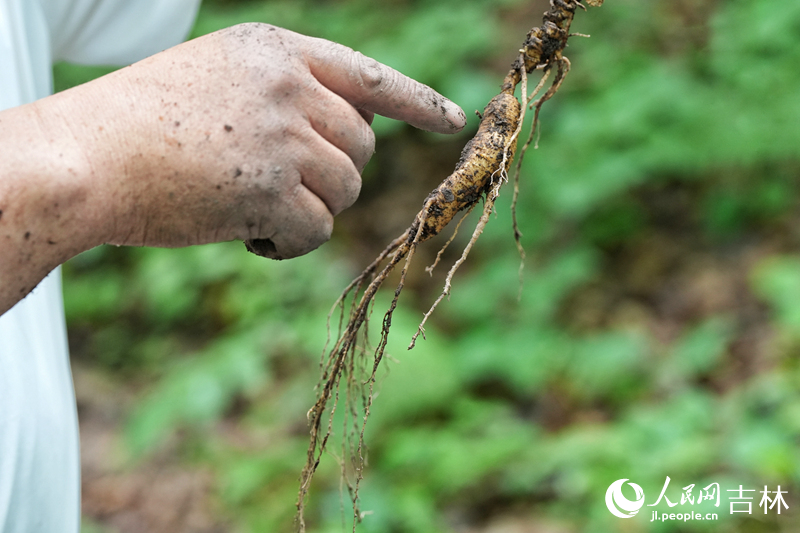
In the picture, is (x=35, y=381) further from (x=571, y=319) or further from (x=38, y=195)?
(x=571, y=319)

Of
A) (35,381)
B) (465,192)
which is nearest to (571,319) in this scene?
(465,192)

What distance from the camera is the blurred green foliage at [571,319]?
1784 mm

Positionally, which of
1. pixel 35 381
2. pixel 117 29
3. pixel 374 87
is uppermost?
pixel 117 29

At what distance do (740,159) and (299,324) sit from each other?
6.67 feet

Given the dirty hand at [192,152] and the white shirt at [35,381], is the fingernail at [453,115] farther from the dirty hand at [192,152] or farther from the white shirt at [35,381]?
the white shirt at [35,381]

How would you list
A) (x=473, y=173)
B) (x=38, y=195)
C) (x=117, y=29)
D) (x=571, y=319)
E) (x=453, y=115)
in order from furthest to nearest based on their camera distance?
1. (x=571, y=319)
2. (x=117, y=29)
3. (x=473, y=173)
4. (x=453, y=115)
5. (x=38, y=195)

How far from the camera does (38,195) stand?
0.60m

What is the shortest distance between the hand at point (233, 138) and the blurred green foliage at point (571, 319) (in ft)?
4.37

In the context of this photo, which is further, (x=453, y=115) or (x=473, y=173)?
(x=473, y=173)

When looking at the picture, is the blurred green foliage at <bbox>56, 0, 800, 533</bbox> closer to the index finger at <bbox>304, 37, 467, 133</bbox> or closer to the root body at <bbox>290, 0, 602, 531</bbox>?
the root body at <bbox>290, 0, 602, 531</bbox>

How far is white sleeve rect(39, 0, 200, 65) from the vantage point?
49.5 inches

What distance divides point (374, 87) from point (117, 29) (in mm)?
880

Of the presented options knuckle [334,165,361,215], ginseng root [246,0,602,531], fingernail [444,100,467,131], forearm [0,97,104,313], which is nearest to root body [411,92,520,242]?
ginseng root [246,0,602,531]

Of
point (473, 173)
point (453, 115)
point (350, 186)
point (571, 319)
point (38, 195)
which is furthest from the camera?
point (571, 319)
